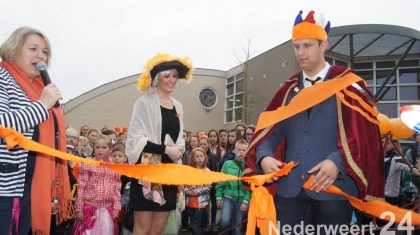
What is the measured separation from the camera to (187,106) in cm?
2464

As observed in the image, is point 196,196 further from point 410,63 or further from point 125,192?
point 410,63

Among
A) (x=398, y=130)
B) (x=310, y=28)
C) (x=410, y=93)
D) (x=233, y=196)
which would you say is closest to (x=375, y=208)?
(x=310, y=28)

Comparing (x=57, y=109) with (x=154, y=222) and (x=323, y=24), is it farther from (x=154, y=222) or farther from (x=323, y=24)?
(x=323, y=24)

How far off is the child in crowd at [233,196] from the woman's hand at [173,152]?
8.56 ft

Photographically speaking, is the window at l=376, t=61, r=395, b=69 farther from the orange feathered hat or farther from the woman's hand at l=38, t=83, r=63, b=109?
the woman's hand at l=38, t=83, r=63, b=109

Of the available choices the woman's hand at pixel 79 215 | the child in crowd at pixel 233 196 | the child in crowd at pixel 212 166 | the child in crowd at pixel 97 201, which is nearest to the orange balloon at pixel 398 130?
the child in crowd at pixel 233 196

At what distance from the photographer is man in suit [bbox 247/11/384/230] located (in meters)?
2.45

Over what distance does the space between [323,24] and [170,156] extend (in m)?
1.65

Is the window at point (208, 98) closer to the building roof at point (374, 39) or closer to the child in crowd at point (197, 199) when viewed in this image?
the building roof at point (374, 39)

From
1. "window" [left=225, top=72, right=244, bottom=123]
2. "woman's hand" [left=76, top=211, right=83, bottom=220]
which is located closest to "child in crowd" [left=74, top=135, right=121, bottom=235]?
"woman's hand" [left=76, top=211, right=83, bottom=220]

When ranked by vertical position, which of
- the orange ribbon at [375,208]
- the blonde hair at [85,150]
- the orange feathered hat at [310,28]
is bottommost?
the orange ribbon at [375,208]

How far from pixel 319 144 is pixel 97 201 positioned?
3.46 metres

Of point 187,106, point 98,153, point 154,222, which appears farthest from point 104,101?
point 154,222

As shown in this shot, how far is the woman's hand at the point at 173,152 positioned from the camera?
360 cm
